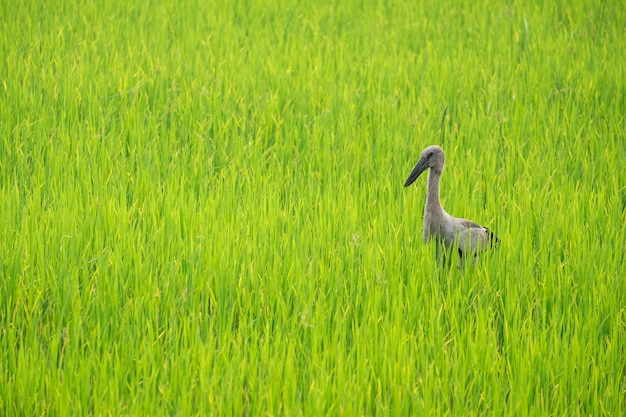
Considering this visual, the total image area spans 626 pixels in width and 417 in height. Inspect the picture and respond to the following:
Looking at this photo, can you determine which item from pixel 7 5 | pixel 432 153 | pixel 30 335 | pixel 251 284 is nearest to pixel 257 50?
pixel 7 5

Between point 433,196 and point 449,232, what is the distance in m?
0.21

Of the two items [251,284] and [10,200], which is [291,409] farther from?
[10,200]

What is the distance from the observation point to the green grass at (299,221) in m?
2.71

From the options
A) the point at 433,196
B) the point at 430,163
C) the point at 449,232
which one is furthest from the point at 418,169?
the point at 449,232

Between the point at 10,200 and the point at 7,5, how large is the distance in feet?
12.9

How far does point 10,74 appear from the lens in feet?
18.4

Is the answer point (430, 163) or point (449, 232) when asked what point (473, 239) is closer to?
point (449, 232)

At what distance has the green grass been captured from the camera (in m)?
2.71

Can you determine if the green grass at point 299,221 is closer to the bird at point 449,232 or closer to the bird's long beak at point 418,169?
the bird at point 449,232

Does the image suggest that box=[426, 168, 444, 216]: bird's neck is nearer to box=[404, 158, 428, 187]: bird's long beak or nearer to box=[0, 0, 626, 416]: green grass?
box=[404, 158, 428, 187]: bird's long beak

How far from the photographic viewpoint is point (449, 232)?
3.56 metres

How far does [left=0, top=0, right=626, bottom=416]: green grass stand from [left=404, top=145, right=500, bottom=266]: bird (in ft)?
0.24

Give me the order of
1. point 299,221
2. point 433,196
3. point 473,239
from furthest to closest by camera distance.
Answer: point 299,221 → point 433,196 → point 473,239

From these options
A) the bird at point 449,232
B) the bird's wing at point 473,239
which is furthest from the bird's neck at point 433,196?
the bird's wing at point 473,239
